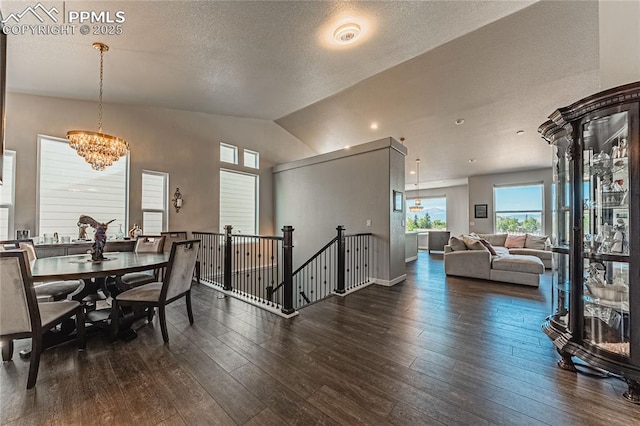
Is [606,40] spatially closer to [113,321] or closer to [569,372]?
[569,372]

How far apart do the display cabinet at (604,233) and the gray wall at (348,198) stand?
262 cm

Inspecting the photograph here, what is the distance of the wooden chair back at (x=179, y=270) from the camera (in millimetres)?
2561

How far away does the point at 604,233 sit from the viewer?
6.59ft

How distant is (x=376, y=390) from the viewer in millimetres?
1768

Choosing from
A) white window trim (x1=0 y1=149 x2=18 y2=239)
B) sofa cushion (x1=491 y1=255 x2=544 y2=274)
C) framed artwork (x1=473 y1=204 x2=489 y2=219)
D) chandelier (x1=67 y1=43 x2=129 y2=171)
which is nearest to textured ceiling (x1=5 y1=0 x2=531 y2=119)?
chandelier (x1=67 y1=43 x2=129 y2=171)

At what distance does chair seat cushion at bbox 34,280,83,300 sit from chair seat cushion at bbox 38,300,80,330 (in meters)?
0.81

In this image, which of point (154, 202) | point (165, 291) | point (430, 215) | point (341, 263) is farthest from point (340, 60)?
point (430, 215)

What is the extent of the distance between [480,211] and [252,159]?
8300 mm

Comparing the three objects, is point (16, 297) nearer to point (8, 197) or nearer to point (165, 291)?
point (165, 291)

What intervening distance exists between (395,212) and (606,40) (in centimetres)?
322

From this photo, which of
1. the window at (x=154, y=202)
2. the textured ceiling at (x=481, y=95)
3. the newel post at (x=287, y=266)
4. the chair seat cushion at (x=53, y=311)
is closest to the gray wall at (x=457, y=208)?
the textured ceiling at (x=481, y=95)

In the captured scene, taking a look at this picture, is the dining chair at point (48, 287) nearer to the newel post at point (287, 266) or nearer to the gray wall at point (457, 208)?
the newel post at point (287, 266)

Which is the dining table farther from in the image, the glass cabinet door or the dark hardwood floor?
the glass cabinet door

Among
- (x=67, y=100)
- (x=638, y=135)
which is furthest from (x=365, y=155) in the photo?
(x=67, y=100)
